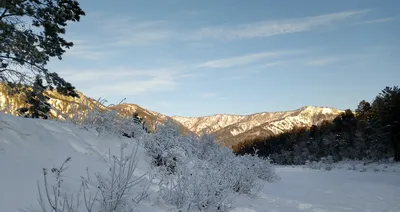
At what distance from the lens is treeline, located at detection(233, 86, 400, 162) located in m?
37.1

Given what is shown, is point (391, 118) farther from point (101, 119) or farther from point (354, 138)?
point (101, 119)

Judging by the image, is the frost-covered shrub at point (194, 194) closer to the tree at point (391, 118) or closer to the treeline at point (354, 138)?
the treeline at point (354, 138)

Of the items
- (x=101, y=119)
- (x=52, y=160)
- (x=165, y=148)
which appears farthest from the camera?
(x=101, y=119)

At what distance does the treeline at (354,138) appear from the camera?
→ 37094 millimetres

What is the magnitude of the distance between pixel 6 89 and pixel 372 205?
917 cm

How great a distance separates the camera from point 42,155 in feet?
14.6

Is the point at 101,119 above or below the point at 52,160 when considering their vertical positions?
above

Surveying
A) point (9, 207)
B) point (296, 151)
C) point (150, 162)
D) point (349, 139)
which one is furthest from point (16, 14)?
point (296, 151)

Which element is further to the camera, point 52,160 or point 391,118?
point 391,118

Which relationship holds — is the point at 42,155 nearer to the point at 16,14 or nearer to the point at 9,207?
the point at 9,207

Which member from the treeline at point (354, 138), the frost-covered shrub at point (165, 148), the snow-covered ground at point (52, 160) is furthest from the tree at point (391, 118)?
the frost-covered shrub at point (165, 148)

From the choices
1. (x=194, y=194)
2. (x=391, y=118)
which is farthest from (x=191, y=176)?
(x=391, y=118)

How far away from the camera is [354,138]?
2005 inches

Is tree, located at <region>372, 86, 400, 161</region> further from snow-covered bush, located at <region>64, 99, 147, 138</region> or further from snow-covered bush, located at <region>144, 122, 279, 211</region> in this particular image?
snow-covered bush, located at <region>64, 99, 147, 138</region>
